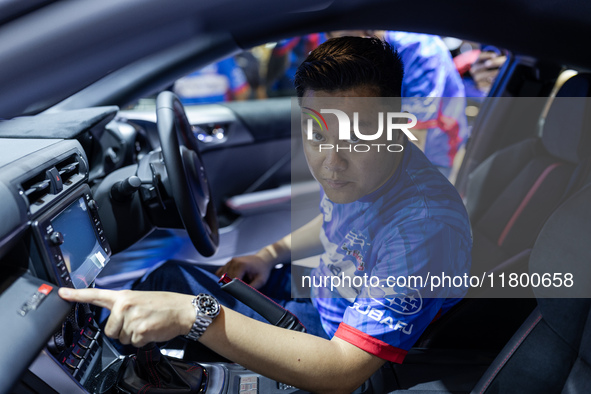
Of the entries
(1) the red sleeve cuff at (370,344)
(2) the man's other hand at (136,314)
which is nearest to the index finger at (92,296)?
(2) the man's other hand at (136,314)

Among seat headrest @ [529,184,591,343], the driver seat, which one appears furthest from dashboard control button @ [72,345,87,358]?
seat headrest @ [529,184,591,343]

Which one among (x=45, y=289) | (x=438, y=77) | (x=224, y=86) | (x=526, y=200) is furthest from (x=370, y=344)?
(x=224, y=86)

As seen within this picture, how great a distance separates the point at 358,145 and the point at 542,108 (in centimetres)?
110

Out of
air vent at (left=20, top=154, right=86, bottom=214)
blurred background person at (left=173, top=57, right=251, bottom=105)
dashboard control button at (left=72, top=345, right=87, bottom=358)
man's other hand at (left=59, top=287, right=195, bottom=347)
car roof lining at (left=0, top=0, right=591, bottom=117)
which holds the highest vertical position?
car roof lining at (left=0, top=0, right=591, bottom=117)

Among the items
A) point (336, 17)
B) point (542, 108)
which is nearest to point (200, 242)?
point (336, 17)

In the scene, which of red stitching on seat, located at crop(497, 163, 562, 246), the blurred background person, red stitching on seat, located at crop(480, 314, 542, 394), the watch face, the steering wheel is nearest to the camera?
the watch face

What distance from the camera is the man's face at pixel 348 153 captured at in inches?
35.8

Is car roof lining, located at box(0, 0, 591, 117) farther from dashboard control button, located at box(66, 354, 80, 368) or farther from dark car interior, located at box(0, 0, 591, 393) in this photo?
dashboard control button, located at box(66, 354, 80, 368)

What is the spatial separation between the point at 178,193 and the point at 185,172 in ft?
0.18

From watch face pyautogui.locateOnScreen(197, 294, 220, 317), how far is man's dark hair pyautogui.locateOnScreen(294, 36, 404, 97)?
0.44 meters

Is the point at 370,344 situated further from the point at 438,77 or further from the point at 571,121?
the point at 438,77

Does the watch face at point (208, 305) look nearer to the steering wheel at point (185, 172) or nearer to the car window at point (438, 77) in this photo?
the steering wheel at point (185, 172)

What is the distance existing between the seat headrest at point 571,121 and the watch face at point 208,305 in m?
0.98

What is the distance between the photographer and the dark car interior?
0.63m
